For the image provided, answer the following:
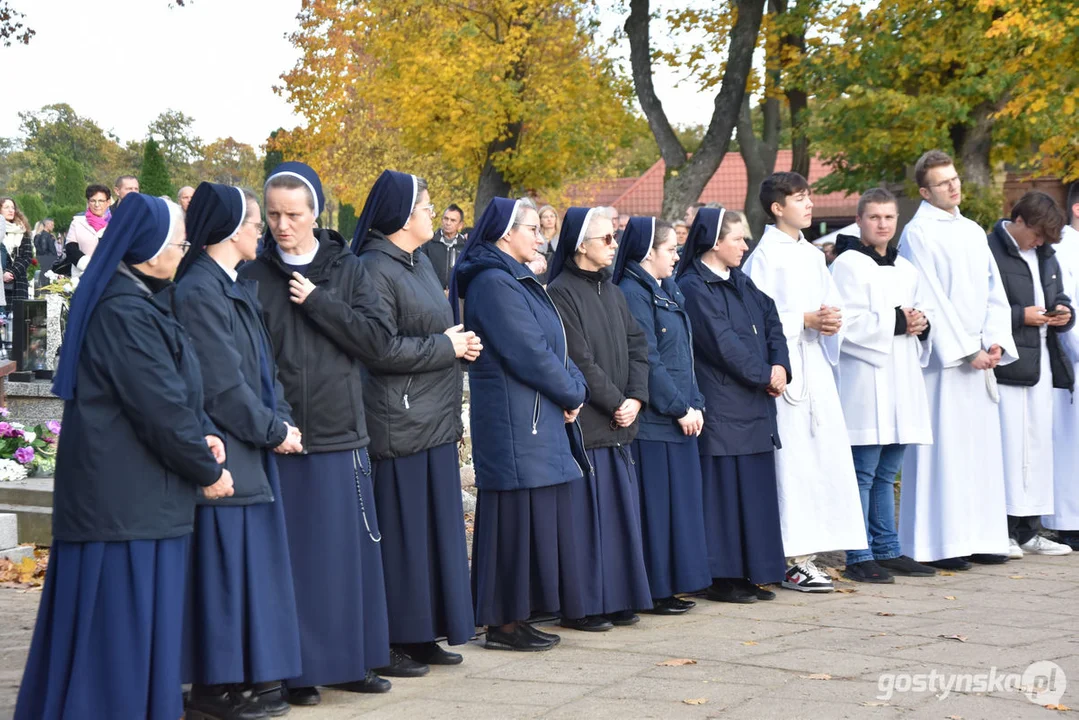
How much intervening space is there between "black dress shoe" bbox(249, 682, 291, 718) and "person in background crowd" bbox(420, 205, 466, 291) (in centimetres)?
1134

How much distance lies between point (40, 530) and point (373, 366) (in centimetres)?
466

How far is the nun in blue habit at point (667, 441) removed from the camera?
307 inches

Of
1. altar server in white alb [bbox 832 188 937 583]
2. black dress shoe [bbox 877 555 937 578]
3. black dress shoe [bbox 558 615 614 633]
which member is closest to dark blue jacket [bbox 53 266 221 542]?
black dress shoe [bbox 558 615 614 633]

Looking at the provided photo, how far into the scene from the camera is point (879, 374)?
8914 mm

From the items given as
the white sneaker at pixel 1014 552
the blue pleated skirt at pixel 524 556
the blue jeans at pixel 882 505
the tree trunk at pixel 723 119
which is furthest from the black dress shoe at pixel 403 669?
the tree trunk at pixel 723 119

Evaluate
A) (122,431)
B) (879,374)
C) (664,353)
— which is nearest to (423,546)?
(122,431)

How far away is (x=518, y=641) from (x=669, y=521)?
1.40 m

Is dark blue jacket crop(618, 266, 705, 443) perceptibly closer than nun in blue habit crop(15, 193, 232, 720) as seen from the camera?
No

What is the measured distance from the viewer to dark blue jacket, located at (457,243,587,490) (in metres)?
6.80

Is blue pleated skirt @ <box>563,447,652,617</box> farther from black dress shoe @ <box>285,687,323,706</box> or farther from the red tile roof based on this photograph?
the red tile roof

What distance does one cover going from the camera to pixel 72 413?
4.87m

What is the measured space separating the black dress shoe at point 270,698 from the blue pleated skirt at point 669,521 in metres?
2.70

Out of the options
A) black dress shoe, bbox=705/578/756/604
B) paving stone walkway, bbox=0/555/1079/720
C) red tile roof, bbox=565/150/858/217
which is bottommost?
paving stone walkway, bbox=0/555/1079/720

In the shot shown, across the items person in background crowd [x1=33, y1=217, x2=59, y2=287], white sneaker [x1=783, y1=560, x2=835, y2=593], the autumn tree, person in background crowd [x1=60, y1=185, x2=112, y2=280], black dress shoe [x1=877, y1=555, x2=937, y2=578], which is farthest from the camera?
the autumn tree
